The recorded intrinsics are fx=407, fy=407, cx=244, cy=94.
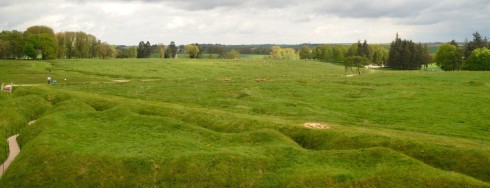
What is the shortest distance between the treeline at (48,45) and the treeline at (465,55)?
417 ft

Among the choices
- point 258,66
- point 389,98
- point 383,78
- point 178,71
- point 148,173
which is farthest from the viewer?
point 258,66

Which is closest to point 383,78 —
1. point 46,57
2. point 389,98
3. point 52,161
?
point 389,98

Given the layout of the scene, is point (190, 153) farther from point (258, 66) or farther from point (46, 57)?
point (46, 57)

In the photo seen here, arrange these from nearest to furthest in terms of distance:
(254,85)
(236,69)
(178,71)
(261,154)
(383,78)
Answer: (261,154) < (254,85) < (383,78) < (178,71) < (236,69)

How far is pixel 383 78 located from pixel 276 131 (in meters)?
56.7

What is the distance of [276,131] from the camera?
3503 cm

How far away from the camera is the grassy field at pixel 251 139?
26516mm

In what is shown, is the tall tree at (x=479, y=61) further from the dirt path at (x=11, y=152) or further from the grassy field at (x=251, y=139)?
the dirt path at (x=11, y=152)

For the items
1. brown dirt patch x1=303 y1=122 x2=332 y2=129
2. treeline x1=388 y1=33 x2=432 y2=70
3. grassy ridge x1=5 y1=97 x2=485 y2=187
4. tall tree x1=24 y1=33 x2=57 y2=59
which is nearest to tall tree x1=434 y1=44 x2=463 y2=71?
treeline x1=388 y1=33 x2=432 y2=70

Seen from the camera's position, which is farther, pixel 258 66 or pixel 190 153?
pixel 258 66

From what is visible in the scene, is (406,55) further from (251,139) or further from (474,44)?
(251,139)

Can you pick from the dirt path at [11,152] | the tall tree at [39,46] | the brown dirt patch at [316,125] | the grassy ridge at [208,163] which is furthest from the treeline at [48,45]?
the brown dirt patch at [316,125]

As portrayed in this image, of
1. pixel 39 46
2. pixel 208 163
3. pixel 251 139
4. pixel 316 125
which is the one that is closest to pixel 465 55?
pixel 316 125

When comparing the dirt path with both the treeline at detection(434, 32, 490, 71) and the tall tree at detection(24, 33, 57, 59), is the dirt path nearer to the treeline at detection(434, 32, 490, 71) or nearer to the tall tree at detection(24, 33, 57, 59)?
the tall tree at detection(24, 33, 57, 59)
